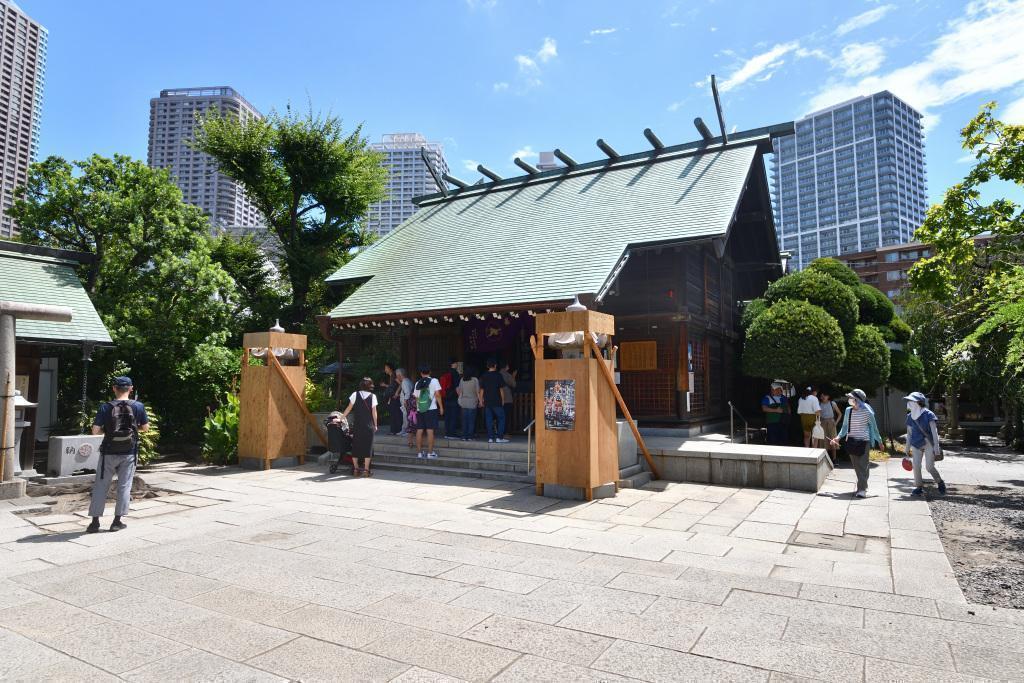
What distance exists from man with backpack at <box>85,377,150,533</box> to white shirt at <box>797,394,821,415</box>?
12377mm

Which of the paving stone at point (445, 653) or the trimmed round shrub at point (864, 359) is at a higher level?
the trimmed round shrub at point (864, 359)

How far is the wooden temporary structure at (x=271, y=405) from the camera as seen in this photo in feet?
38.8

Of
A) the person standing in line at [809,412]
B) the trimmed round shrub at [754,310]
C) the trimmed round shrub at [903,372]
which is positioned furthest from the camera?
the trimmed round shrub at [903,372]

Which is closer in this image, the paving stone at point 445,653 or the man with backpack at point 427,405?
the paving stone at point 445,653

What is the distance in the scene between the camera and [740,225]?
1748cm

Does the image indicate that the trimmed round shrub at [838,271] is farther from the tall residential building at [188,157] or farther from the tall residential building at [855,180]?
the tall residential building at [855,180]

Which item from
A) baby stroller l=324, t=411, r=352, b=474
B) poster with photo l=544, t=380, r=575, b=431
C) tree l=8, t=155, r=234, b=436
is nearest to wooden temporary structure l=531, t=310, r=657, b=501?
poster with photo l=544, t=380, r=575, b=431

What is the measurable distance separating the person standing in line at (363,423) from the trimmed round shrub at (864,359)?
411 inches

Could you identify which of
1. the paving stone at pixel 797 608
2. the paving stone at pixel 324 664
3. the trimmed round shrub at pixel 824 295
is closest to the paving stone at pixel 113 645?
the paving stone at pixel 324 664

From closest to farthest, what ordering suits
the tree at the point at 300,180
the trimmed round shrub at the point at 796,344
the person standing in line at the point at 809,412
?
1. the trimmed round shrub at the point at 796,344
2. the person standing in line at the point at 809,412
3. the tree at the point at 300,180

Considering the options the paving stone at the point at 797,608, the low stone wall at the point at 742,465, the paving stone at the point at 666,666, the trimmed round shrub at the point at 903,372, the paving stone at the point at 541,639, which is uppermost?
the trimmed round shrub at the point at 903,372

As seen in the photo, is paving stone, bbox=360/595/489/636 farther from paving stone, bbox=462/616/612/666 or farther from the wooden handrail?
the wooden handrail

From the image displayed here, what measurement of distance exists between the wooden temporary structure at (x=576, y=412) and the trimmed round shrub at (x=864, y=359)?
7634 millimetres

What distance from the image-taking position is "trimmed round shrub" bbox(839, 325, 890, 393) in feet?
44.0
